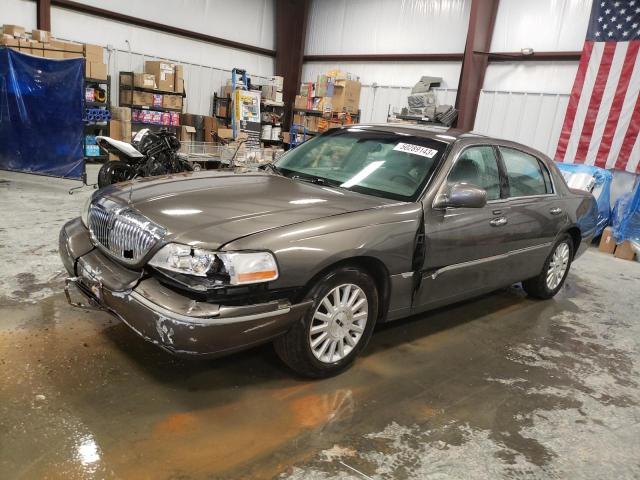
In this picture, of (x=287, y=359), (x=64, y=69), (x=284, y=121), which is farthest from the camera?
(x=284, y=121)

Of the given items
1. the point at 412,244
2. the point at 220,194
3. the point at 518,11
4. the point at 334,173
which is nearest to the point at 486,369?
the point at 412,244

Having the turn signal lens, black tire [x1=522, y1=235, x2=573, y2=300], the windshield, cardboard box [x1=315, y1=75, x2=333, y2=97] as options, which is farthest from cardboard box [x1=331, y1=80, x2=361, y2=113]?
the turn signal lens

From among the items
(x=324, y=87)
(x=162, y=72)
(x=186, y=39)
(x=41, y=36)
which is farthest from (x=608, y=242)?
(x=186, y=39)

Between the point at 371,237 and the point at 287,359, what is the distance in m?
0.80

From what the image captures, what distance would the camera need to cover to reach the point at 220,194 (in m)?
2.86

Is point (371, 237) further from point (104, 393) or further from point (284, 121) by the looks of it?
point (284, 121)

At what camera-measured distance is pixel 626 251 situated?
7.10 metres

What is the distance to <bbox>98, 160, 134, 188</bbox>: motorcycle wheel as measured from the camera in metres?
6.62

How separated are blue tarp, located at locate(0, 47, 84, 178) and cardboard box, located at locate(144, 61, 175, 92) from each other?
4.27 meters

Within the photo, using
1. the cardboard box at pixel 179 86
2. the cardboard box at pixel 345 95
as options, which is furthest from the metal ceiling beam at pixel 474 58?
the cardboard box at pixel 179 86

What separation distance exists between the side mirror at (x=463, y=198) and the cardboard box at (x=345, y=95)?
10468 millimetres

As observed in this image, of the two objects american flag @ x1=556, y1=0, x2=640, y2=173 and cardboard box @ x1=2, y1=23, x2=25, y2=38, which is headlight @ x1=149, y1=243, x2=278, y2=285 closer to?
american flag @ x1=556, y1=0, x2=640, y2=173

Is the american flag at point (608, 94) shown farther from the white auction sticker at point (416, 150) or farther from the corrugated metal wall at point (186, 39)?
the corrugated metal wall at point (186, 39)

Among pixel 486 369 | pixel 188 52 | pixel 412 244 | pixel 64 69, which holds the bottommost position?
pixel 486 369
